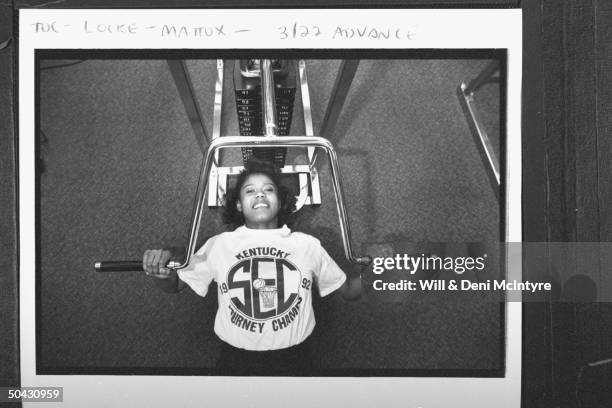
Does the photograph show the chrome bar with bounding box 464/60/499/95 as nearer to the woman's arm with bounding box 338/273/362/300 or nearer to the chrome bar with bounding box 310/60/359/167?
the chrome bar with bounding box 310/60/359/167

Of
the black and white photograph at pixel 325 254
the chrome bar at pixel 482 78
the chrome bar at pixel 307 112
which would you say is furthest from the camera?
the chrome bar at pixel 307 112

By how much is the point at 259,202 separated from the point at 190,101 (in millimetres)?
356

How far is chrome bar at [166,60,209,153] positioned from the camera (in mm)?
859

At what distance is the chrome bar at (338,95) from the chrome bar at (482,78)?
0.76 feet

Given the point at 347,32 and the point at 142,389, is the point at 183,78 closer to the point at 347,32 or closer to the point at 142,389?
the point at 347,32

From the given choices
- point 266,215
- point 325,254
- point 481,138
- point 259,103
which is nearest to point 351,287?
point 325,254

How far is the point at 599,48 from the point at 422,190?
47cm

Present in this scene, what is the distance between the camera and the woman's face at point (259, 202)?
0.73 meters

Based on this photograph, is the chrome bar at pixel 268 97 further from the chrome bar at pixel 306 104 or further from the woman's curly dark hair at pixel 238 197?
the chrome bar at pixel 306 104

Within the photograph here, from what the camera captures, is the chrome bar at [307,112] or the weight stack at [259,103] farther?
the chrome bar at [307,112]

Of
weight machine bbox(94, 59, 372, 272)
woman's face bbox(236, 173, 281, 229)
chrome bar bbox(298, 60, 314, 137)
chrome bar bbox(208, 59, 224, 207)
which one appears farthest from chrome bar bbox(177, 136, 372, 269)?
chrome bar bbox(298, 60, 314, 137)

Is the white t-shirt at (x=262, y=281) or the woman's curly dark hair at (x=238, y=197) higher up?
the woman's curly dark hair at (x=238, y=197)

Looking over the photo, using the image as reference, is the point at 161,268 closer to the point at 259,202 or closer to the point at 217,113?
the point at 259,202

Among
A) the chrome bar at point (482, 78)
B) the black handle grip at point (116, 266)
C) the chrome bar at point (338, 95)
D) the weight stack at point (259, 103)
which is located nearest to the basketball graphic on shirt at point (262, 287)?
the black handle grip at point (116, 266)
